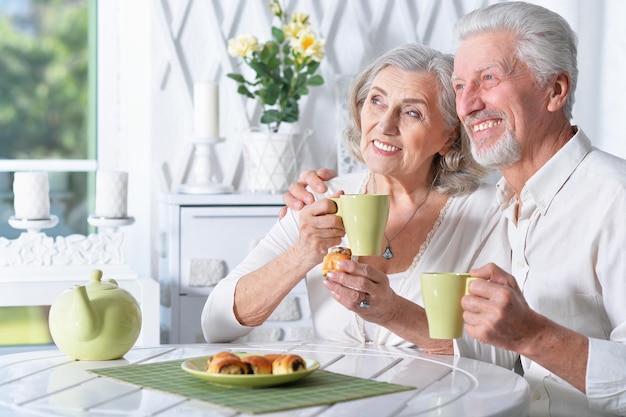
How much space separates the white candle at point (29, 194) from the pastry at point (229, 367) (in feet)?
4.63

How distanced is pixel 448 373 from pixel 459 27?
0.63m

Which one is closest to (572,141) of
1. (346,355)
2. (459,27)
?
(459,27)

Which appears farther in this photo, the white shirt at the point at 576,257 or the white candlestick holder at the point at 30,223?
the white candlestick holder at the point at 30,223

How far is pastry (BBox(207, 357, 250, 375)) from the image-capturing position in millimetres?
1325

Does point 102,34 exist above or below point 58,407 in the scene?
above

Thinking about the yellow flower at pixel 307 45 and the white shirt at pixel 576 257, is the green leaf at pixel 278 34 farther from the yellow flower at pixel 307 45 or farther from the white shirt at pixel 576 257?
the white shirt at pixel 576 257

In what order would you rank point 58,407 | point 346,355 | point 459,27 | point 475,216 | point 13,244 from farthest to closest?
1. point 13,244
2. point 475,216
3. point 459,27
4. point 346,355
5. point 58,407

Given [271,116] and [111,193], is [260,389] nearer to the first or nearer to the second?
[111,193]

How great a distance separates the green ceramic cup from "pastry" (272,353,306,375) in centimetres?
20

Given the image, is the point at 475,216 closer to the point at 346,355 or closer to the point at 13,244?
the point at 346,355

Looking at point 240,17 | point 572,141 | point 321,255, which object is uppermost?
point 240,17

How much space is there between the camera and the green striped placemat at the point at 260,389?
1250 mm

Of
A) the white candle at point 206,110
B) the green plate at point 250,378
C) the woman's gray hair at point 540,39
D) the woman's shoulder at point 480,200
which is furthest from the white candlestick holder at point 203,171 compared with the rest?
the green plate at point 250,378

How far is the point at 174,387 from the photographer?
1342 mm
